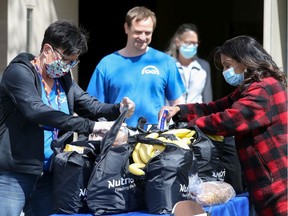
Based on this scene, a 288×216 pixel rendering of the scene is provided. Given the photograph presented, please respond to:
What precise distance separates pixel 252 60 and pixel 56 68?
3.37ft

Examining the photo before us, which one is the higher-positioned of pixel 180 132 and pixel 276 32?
pixel 276 32

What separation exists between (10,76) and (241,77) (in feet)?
4.00

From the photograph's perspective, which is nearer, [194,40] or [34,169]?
[34,169]

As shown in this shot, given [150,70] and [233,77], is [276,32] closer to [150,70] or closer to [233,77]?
[150,70]

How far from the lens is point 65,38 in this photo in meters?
3.59

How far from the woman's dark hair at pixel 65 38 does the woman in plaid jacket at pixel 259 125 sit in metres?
0.80

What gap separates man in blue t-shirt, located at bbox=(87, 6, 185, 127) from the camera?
16.7 feet

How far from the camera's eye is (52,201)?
3771 mm

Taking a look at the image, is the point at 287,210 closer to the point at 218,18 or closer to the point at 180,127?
the point at 180,127

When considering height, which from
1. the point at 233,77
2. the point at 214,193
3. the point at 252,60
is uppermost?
the point at 252,60

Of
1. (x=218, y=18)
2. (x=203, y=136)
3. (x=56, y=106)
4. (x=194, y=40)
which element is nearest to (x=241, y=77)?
(x=203, y=136)

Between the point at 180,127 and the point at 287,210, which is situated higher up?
the point at 180,127

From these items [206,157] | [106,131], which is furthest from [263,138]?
[106,131]

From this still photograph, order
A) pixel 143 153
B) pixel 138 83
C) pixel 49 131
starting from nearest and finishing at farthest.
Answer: pixel 143 153 < pixel 49 131 < pixel 138 83
